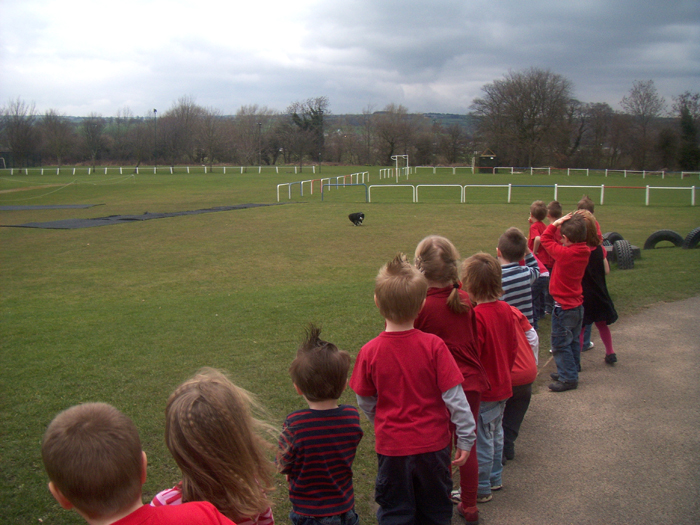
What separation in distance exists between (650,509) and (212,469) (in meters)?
2.71

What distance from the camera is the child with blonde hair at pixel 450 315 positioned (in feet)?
9.39

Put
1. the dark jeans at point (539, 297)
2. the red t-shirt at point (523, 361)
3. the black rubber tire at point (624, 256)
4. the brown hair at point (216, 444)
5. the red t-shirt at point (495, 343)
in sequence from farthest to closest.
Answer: the black rubber tire at point (624, 256)
the dark jeans at point (539, 297)
the red t-shirt at point (523, 361)
the red t-shirt at point (495, 343)
the brown hair at point (216, 444)

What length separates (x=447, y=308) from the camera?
286 cm

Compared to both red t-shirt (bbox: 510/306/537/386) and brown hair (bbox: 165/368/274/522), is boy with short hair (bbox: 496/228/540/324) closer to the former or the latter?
red t-shirt (bbox: 510/306/537/386)

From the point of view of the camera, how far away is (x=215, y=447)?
5.73ft

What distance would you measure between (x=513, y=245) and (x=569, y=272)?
1212 millimetres

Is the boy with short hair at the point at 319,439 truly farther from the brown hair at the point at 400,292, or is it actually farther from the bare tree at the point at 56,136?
the bare tree at the point at 56,136

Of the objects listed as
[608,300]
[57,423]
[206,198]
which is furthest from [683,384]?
[206,198]

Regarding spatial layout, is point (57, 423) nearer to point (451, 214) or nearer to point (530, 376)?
point (530, 376)

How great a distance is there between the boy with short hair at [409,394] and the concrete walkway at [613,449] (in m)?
0.79

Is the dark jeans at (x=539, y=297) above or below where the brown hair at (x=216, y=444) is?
below

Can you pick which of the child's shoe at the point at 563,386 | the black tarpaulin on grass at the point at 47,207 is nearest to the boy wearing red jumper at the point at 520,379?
the child's shoe at the point at 563,386

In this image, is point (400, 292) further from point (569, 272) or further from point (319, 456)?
point (569, 272)

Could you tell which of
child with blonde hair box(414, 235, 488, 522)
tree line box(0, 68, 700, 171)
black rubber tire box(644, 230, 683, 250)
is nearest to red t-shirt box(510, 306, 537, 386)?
child with blonde hair box(414, 235, 488, 522)
